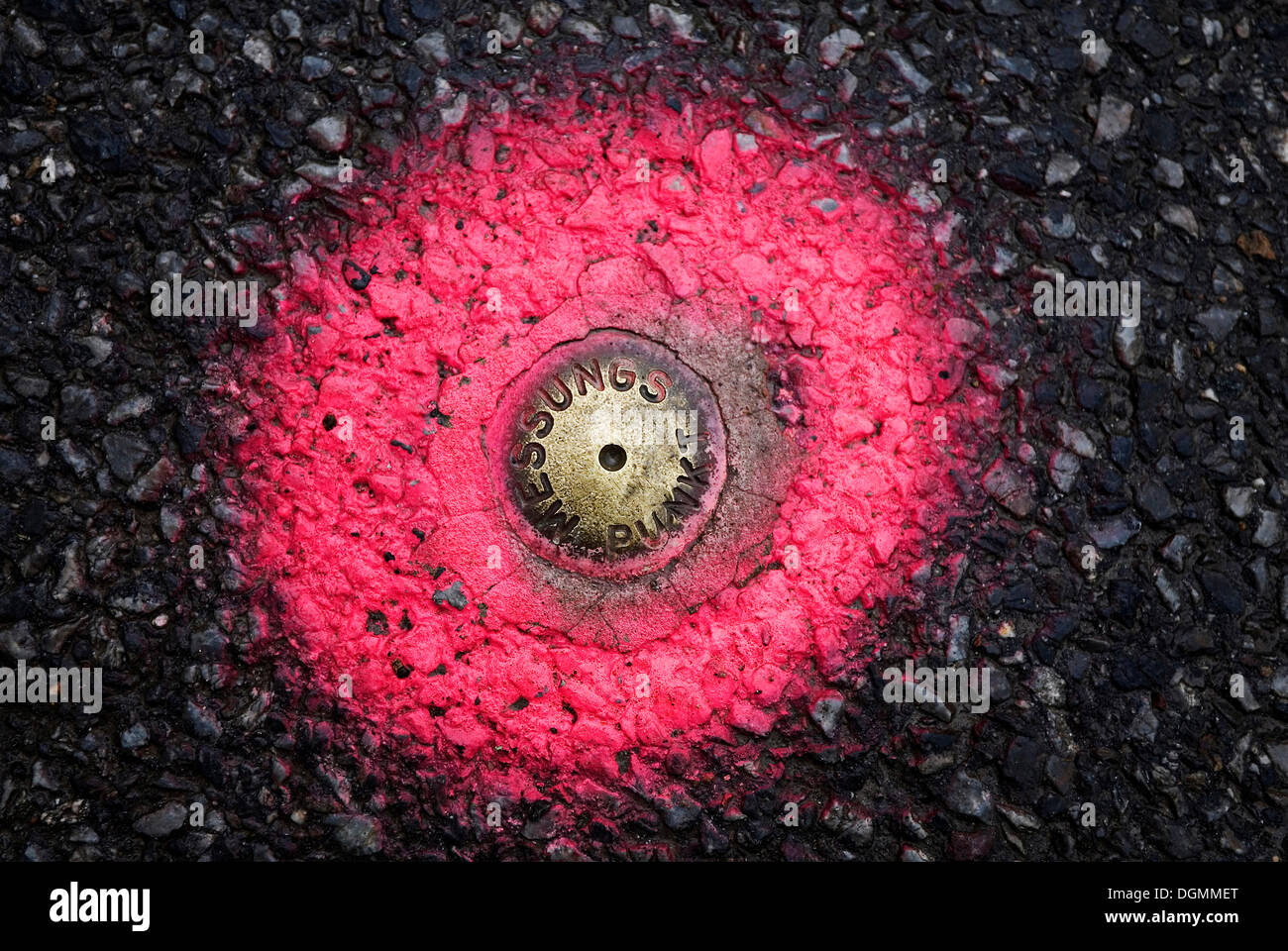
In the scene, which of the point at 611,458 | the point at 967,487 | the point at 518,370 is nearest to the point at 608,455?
the point at 611,458

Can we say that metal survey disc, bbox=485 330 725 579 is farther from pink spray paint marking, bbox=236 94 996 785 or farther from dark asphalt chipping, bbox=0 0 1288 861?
dark asphalt chipping, bbox=0 0 1288 861

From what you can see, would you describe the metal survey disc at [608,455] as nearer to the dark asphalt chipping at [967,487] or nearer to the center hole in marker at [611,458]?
the center hole in marker at [611,458]

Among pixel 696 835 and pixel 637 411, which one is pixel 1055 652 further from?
pixel 637 411

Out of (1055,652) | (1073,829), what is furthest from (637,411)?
(1073,829)

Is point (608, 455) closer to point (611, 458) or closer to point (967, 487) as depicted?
point (611, 458)

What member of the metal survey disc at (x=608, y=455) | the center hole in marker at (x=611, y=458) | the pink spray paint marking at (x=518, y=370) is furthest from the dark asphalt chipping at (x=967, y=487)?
the center hole in marker at (x=611, y=458)
